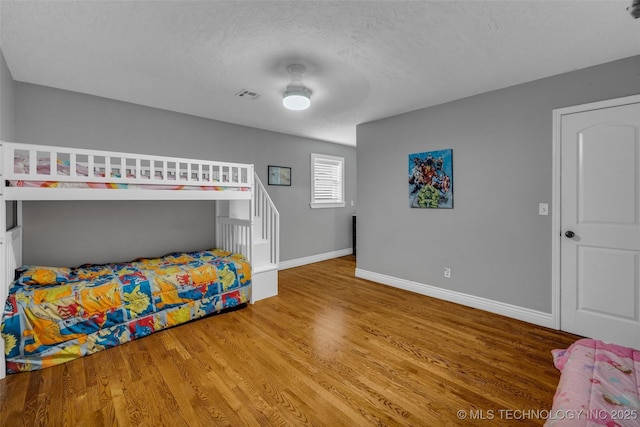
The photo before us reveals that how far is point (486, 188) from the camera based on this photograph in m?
3.04

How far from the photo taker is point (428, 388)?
1.80 m

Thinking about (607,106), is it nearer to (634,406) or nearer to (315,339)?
(634,406)

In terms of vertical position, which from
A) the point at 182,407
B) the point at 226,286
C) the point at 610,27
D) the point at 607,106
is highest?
the point at 610,27

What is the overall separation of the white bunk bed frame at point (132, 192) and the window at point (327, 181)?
1.51 meters

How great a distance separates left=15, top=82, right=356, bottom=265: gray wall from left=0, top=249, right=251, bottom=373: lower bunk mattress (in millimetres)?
315

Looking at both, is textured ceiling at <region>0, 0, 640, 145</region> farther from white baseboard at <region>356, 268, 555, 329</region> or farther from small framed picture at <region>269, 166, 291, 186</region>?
white baseboard at <region>356, 268, 555, 329</region>

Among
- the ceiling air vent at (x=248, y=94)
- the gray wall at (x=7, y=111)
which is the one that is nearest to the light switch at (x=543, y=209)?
the ceiling air vent at (x=248, y=94)

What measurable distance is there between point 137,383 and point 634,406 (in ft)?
8.11

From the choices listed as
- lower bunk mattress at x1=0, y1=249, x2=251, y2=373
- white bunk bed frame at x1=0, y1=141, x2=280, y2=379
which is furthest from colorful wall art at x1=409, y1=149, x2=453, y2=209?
lower bunk mattress at x1=0, y1=249, x2=251, y2=373

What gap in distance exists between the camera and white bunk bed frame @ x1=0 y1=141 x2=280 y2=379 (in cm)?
197

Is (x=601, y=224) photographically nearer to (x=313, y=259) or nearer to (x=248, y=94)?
(x=248, y=94)

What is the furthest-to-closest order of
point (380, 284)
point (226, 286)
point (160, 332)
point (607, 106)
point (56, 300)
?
point (380, 284) → point (226, 286) → point (160, 332) → point (607, 106) → point (56, 300)

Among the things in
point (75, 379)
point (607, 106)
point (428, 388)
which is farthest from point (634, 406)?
point (75, 379)

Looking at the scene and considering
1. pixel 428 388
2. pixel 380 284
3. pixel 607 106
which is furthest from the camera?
pixel 380 284
